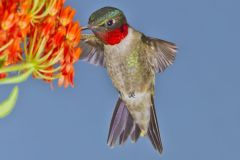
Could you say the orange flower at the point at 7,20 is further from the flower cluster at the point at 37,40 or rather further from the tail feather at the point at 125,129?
the tail feather at the point at 125,129

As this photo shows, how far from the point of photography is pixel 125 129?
1.78 meters

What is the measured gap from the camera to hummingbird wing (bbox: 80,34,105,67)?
1494 mm

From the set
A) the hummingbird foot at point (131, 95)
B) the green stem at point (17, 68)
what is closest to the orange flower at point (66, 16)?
the green stem at point (17, 68)

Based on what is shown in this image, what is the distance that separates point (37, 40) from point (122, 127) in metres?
1.15

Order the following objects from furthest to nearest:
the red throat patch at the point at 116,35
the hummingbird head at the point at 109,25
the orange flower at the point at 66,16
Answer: the red throat patch at the point at 116,35
the hummingbird head at the point at 109,25
the orange flower at the point at 66,16

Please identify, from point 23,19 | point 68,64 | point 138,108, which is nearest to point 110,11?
point 138,108

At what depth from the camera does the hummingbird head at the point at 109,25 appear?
124 cm

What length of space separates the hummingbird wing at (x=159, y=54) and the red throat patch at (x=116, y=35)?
0.09m

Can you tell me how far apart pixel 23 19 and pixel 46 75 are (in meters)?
0.13

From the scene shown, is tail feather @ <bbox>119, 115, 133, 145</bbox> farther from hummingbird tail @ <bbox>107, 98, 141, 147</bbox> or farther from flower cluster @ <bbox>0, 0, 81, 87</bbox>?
flower cluster @ <bbox>0, 0, 81, 87</bbox>

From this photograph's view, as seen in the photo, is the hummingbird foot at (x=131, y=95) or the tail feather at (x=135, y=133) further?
the tail feather at (x=135, y=133)

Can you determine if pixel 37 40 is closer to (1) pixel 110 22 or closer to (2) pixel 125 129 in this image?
(1) pixel 110 22

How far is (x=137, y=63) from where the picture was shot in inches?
59.9

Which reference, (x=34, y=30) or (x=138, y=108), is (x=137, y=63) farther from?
(x=34, y=30)
